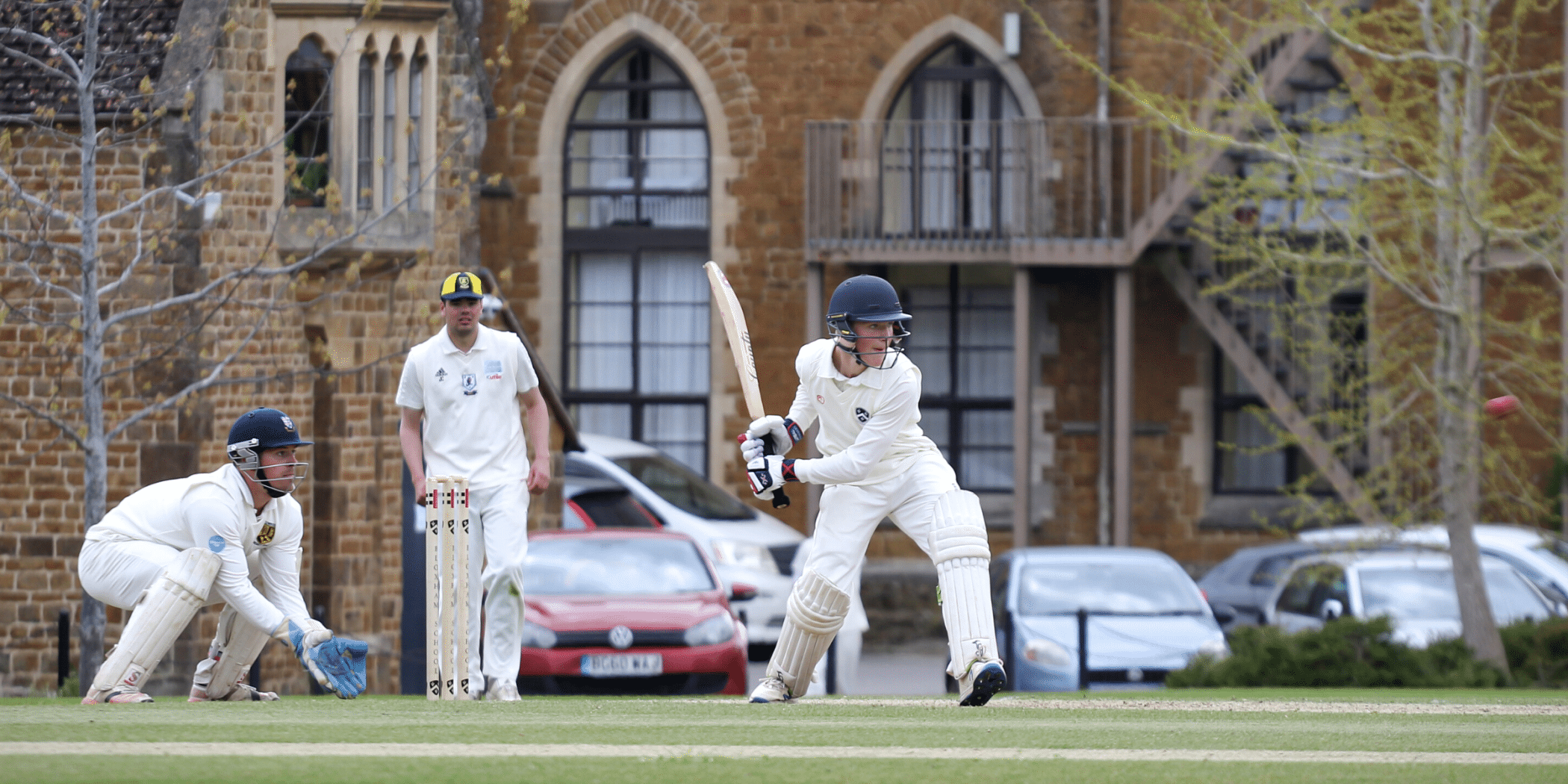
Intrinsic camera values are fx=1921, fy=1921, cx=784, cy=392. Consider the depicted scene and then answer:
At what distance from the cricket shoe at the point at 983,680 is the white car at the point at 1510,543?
754 centimetres

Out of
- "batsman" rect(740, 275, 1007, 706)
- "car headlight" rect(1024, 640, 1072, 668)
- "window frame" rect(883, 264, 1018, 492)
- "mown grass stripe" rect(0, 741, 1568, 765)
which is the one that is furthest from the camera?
"window frame" rect(883, 264, 1018, 492)

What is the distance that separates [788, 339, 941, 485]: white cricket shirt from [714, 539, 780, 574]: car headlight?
8.26 meters

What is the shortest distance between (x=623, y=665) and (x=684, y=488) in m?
7.16

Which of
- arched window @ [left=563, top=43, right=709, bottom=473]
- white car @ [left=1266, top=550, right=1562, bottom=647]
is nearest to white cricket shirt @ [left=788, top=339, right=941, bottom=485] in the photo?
white car @ [left=1266, top=550, right=1562, bottom=647]

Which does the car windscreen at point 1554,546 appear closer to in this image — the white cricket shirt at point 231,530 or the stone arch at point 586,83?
the stone arch at point 586,83

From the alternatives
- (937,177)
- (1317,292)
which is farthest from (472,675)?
(937,177)

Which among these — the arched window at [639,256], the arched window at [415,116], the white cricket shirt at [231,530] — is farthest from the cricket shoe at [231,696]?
the arched window at [639,256]

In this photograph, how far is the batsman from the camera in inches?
311

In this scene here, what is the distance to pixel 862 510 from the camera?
815cm

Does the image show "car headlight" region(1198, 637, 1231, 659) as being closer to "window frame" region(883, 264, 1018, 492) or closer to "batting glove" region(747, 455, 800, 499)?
"batting glove" region(747, 455, 800, 499)

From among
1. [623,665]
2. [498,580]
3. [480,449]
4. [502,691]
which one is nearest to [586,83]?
[623,665]

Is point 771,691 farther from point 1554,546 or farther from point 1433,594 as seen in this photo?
point 1554,546

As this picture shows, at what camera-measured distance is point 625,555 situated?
13.2 metres

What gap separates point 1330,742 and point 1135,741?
0.66m
